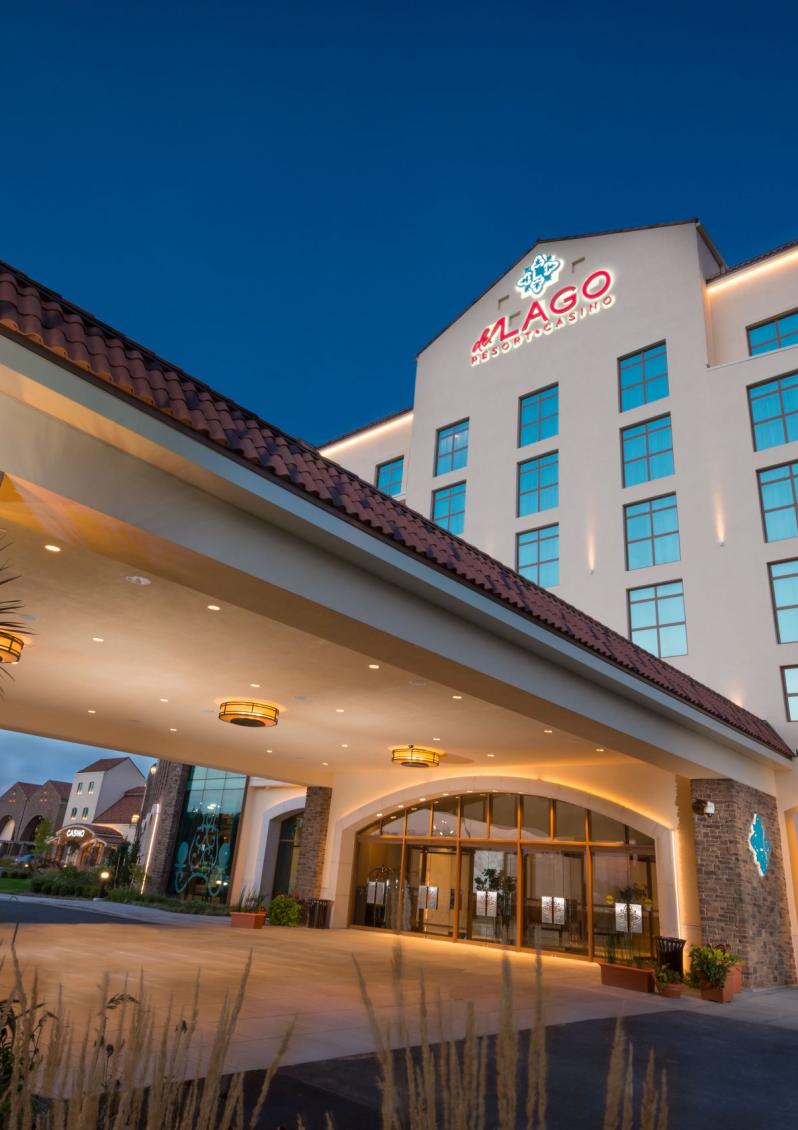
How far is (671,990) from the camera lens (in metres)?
12.2

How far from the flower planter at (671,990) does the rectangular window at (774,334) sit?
1601 centimetres

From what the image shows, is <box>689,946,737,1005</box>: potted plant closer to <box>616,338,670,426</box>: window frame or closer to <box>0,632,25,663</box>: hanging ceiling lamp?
<box>0,632,25,663</box>: hanging ceiling lamp

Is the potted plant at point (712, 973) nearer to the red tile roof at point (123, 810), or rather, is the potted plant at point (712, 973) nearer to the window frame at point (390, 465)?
the window frame at point (390, 465)

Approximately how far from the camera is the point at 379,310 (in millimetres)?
194000

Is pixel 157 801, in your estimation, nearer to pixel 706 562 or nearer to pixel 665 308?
pixel 706 562

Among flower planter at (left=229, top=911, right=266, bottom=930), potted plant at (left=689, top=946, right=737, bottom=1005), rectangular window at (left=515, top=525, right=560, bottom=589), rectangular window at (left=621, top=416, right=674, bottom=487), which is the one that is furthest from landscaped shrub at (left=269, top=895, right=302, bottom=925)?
rectangular window at (left=621, top=416, right=674, bottom=487)

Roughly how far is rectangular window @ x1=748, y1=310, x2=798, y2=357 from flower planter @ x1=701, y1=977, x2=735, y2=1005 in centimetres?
1582

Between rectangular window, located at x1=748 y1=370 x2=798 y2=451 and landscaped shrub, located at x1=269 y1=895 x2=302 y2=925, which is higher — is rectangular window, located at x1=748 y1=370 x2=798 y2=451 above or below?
above

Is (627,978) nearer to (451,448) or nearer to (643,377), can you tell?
(643,377)

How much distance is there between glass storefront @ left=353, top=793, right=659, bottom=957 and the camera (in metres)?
16.2

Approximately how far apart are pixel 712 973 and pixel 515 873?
6.33m

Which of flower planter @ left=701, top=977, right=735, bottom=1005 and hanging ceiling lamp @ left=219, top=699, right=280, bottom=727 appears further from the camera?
hanging ceiling lamp @ left=219, top=699, right=280, bottom=727

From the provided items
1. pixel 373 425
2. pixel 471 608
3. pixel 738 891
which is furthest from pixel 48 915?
pixel 373 425

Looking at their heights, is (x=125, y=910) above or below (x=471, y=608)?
below
